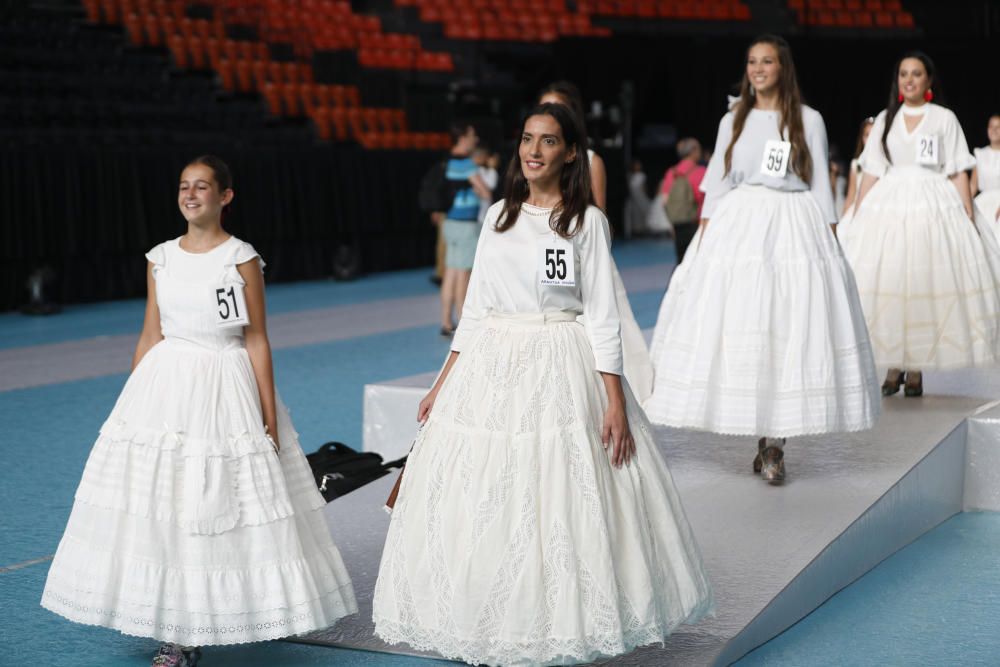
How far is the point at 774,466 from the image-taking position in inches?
187

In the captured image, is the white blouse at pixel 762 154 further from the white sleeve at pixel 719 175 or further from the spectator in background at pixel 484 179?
the spectator in background at pixel 484 179

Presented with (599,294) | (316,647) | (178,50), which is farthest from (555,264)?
(178,50)

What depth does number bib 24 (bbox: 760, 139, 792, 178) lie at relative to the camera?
4.75 metres

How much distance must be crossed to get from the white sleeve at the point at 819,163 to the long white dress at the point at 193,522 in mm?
2353

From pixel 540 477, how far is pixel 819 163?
2285mm

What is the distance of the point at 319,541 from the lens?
341 centimetres

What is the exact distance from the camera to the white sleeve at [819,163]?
4797 mm

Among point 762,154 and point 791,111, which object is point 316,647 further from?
point 791,111

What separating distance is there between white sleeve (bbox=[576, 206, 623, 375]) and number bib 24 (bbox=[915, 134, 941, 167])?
3393 mm

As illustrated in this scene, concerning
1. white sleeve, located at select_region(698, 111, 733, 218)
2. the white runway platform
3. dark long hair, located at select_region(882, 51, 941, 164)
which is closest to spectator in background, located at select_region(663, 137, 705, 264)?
dark long hair, located at select_region(882, 51, 941, 164)

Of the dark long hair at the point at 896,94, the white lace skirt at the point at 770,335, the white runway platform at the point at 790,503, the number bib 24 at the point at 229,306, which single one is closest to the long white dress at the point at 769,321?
the white lace skirt at the point at 770,335

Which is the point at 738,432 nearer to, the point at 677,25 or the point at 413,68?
the point at 413,68

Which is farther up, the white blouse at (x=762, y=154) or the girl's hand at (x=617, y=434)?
the white blouse at (x=762, y=154)

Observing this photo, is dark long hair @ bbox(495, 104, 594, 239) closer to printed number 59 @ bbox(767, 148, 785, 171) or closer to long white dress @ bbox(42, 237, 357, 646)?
long white dress @ bbox(42, 237, 357, 646)
